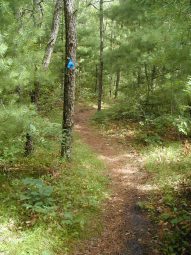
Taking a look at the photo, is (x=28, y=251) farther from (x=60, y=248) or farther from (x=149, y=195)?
(x=149, y=195)

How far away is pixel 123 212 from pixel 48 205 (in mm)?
1815

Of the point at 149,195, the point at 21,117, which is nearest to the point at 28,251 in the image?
the point at 21,117

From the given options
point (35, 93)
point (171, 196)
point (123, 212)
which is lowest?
point (123, 212)

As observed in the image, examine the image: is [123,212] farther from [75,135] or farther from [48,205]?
[75,135]

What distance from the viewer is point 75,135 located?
50.1 ft

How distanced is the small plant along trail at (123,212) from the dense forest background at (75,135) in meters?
0.31

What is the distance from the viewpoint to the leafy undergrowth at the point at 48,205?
5820mm

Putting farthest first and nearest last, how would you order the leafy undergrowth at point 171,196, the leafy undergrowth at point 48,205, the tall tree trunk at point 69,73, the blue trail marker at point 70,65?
1. the blue trail marker at point 70,65
2. the tall tree trunk at point 69,73
3. the leafy undergrowth at point 171,196
4. the leafy undergrowth at point 48,205

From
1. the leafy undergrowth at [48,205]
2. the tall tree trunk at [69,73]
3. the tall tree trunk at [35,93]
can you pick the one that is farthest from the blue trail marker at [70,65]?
the leafy undergrowth at [48,205]

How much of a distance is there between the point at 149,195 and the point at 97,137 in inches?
283

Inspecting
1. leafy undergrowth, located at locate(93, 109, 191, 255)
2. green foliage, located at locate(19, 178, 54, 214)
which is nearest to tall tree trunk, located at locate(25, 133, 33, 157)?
green foliage, located at locate(19, 178, 54, 214)

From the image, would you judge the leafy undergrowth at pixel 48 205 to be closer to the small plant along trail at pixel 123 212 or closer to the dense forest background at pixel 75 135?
the dense forest background at pixel 75 135

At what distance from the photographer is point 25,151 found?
10125 millimetres

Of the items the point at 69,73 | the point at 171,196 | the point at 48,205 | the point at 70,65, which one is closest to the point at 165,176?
the point at 171,196
